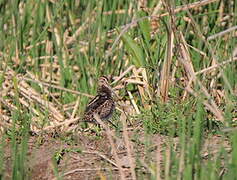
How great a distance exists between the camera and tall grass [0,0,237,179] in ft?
21.9

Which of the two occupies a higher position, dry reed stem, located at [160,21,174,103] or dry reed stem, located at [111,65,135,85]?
dry reed stem, located at [160,21,174,103]

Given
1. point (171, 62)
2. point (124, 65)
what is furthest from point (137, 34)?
point (171, 62)

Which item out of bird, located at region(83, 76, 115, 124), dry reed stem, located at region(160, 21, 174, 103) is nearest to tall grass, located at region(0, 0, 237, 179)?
dry reed stem, located at region(160, 21, 174, 103)

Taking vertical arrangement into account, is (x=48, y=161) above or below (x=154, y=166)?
below

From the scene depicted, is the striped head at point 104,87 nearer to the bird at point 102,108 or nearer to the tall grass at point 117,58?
the bird at point 102,108

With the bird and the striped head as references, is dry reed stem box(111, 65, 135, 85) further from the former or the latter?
the bird

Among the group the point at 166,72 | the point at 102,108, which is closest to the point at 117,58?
the point at 166,72

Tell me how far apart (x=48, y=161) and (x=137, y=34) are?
8.44 ft

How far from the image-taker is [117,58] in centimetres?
822

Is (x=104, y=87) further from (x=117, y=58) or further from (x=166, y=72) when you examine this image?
(x=117, y=58)

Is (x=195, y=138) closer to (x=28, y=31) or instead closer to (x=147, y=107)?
(x=147, y=107)

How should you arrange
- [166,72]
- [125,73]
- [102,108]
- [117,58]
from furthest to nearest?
1. [117,58]
2. [125,73]
3. [166,72]
4. [102,108]

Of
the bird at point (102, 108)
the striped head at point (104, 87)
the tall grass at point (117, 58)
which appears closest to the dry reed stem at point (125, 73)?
the tall grass at point (117, 58)

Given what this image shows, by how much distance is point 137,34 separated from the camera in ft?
26.7
